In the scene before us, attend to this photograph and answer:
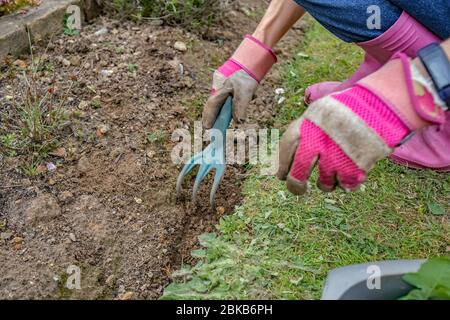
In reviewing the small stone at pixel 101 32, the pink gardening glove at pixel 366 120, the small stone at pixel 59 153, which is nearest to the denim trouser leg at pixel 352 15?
the pink gardening glove at pixel 366 120

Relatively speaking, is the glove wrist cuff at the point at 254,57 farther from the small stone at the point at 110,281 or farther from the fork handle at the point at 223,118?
the small stone at the point at 110,281

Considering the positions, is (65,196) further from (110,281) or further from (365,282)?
(365,282)

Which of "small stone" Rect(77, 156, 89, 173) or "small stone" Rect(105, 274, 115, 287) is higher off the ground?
"small stone" Rect(77, 156, 89, 173)

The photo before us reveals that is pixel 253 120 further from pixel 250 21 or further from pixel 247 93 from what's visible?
pixel 250 21

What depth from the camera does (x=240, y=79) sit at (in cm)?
202

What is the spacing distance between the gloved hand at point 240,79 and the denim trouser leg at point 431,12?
1.50 ft

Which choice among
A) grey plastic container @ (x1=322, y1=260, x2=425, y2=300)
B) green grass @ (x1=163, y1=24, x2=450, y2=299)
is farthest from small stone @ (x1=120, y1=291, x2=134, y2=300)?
grey plastic container @ (x1=322, y1=260, x2=425, y2=300)

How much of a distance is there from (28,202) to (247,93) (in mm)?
795

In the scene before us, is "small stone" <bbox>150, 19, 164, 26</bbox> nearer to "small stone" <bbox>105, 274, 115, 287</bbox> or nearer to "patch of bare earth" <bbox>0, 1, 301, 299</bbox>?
"patch of bare earth" <bbox>0, 1, 301, 299</bbox>

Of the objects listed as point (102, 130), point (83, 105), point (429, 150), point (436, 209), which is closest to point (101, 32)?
point (83, 105)

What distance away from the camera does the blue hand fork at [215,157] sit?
2025 millimetres

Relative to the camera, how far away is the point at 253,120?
249 centimetres

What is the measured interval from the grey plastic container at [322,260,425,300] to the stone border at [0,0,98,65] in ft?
5.57

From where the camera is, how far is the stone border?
8.20ft
